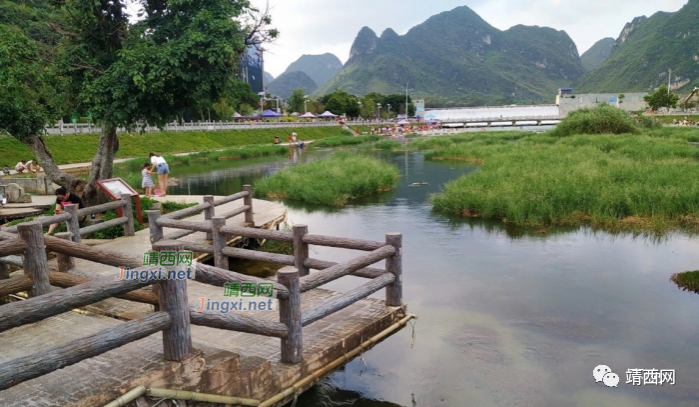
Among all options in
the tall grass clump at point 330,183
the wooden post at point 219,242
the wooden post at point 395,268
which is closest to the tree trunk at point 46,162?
the wooden post at point 219,242

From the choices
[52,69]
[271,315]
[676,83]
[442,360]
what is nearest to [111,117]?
[52,69]

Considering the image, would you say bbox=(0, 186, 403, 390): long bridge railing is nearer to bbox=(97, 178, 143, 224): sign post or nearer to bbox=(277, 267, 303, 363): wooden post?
bbox=(277, 267, 303, 363): wooden post

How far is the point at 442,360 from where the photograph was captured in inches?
305

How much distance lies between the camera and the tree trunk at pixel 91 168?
44.2ft

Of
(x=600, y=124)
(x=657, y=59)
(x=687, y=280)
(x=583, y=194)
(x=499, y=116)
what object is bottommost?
(x=687, y=280)

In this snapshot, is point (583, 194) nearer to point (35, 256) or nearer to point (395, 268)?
point (395, 268)

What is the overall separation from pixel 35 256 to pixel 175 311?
8.12 ft

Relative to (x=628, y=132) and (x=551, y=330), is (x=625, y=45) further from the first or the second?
(x=551, y=330)

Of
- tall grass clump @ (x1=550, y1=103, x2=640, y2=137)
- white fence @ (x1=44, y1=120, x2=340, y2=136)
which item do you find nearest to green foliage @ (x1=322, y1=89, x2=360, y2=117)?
white fence @ (x1=44, y1=120, x2=340, y2=136)

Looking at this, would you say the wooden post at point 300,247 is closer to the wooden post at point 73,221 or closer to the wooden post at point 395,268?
the wooden post at point 395,268

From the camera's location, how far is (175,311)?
3994mm

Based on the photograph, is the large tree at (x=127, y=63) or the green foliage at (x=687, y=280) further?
the large tree at (x=127, y=63)

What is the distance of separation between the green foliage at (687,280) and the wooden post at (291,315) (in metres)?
8.80

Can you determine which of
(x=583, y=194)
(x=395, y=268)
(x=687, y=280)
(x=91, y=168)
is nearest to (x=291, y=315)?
(x=395, y=268)
